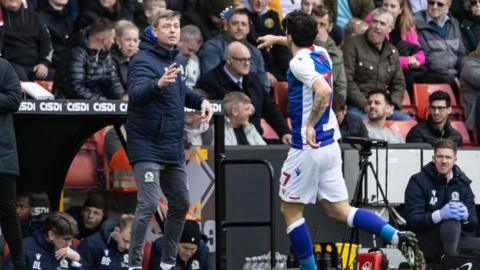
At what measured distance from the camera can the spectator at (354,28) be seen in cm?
1870

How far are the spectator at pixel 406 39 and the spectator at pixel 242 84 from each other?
8.57 ft

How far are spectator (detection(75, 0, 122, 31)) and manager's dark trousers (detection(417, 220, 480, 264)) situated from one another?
16.1 feet

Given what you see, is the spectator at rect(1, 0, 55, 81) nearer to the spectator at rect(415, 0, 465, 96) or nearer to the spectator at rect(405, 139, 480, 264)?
the spectator at rect(405, 139, 480, 264)

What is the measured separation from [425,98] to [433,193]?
415cm

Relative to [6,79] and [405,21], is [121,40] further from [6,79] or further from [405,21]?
[405,21]

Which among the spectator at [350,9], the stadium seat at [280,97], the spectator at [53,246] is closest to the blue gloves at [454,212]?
the spectator at [53,246]

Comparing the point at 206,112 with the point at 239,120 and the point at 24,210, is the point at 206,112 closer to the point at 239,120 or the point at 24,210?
the point at 24,210

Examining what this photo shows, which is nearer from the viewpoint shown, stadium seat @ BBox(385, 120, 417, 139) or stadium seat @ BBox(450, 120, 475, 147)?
stadium seat @ BBox(385, 120, 417, 139)

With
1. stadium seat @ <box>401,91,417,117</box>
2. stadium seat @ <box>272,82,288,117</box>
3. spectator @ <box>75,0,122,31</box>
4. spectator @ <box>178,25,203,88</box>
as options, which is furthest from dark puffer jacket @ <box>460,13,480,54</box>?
spectator @ <box>75,0,122,31</box>

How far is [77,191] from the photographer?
51.5 ft

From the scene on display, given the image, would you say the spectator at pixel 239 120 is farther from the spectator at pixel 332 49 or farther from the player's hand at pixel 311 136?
the player's hand at pixel 311 136

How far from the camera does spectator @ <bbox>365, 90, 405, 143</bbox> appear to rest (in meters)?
16.9

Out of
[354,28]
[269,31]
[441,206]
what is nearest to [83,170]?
[269,31]

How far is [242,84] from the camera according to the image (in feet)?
54.7
